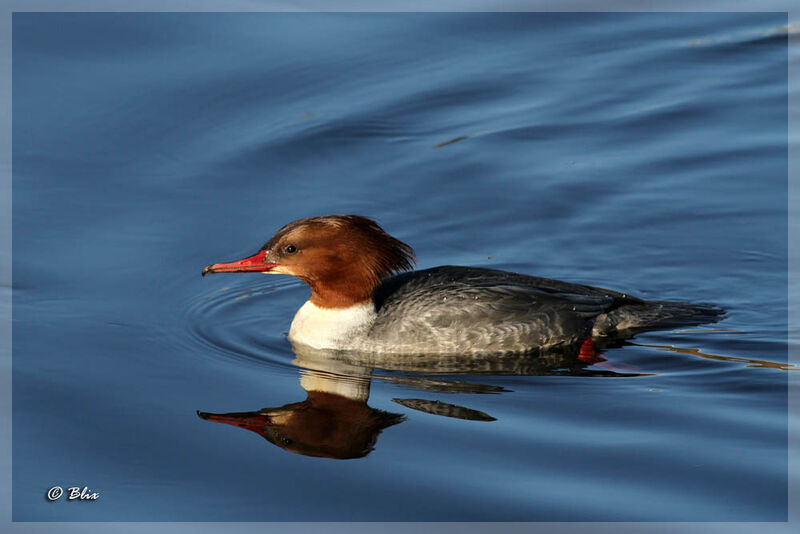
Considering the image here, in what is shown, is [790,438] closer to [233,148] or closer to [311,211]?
[311,211]

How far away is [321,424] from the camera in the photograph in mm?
7969

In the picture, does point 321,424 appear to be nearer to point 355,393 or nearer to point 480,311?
point 355,393

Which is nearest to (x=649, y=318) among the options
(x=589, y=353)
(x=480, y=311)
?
(x=589, y=353)

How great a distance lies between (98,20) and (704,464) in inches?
383

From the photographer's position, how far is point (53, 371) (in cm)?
855

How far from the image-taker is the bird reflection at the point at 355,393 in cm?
772

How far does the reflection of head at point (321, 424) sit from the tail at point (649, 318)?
253 centimetres

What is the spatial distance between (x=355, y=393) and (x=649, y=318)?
8.99 ft

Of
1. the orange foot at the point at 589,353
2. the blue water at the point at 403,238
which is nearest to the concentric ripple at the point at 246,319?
the blue water at the point at 403,238

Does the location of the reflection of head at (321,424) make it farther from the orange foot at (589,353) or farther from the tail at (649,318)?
the tail at (649,318)

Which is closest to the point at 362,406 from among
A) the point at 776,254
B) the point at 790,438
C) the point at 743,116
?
the point at 790,438

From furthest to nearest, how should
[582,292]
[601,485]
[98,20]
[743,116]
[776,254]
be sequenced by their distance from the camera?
[98,20] < [743,116] < [776,254] < [582,292] < [601,485]

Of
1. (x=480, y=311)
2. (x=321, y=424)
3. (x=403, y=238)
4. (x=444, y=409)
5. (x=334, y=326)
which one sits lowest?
(x=321, y=424)

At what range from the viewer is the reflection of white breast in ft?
30.6
